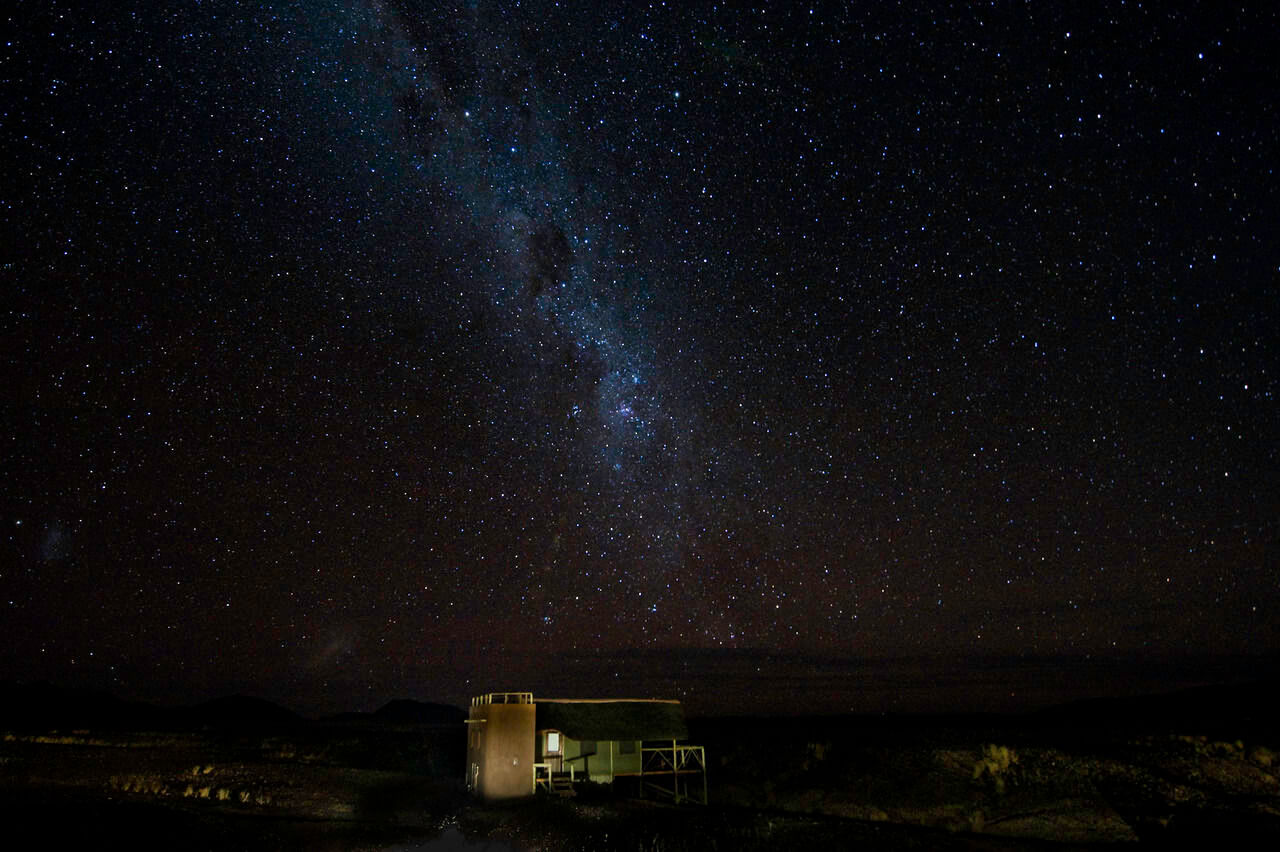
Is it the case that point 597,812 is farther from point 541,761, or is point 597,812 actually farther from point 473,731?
point 473,731

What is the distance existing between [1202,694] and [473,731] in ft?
316

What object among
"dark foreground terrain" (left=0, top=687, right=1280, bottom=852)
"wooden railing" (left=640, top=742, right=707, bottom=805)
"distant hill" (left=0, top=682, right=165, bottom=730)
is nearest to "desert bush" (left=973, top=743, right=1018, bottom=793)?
"dark foreground terrain" (left=0, top=687, right=1280, bottom=852)

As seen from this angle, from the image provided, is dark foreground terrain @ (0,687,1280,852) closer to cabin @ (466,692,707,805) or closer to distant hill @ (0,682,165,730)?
cabin @ (466,692,707,805)

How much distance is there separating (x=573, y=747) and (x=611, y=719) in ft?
5.89

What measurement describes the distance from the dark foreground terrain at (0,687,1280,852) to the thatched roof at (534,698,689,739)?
2.32 m

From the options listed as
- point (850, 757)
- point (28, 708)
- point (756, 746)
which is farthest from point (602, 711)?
point (28, 708)

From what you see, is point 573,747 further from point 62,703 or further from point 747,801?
point 62,703

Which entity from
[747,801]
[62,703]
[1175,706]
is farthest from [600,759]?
[62,703]

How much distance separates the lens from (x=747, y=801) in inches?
1339

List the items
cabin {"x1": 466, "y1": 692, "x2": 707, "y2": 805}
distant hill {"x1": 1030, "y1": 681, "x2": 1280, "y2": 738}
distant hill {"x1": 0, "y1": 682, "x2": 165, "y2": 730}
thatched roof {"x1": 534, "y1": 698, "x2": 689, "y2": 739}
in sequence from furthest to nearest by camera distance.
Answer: distant hill {"x1": 0, "y1": 682, "x2": 165, "y2": 730}, distant hill {"x1": 1030, "y1": 681, "x2": 1280, "y2": 738}, thatched roof {"x1": 534, "y1": 698, "x2": 689, "y2": 739}, cabin {"x1": 466, "y1": 692, "x2": 707, "y2": 805}

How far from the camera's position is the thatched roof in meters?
30.6

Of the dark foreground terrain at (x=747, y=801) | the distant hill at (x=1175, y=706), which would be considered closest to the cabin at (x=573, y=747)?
the dark foreground terrain at (x=747, y=801)

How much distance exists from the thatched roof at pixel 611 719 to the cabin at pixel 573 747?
0.04 meters

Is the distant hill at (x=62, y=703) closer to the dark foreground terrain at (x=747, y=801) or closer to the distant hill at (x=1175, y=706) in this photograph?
the dark foreground terrain at (x=747, y=801)
